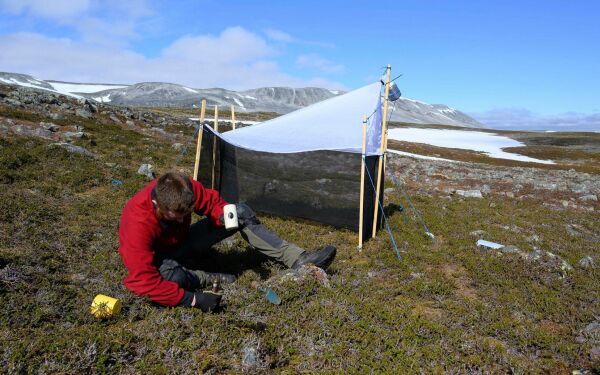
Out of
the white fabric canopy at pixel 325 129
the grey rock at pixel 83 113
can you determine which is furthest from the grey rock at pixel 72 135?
the white fabric canopy at pixel 325 129

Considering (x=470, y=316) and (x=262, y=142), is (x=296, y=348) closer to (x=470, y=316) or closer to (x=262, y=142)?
(x=470, y=316)

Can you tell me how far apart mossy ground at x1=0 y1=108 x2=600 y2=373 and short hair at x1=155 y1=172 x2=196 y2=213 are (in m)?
1.45

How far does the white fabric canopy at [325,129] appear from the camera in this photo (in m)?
10.7

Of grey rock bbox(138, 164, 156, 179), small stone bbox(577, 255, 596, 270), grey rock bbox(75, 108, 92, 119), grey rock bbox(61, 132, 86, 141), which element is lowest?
small stone bbox(577, 255, 596, 270)

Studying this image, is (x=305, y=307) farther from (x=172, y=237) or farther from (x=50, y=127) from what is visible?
(x=50, y=127)

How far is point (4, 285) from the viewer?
18.6 ft

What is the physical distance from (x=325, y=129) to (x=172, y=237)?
673 cm

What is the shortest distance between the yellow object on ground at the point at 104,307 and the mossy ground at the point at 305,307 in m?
0.11

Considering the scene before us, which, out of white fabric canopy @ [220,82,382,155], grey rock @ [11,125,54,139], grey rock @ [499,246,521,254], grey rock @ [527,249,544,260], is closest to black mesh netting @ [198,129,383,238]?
white fabric canopy @ [220,82,382,155]

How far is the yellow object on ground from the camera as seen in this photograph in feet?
17.2

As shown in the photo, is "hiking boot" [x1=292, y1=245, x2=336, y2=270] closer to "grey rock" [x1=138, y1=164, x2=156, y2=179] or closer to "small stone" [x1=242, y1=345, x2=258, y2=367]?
"small stone" [x1=242, y1=345, x2=258, y2=367]

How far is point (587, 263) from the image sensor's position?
905 centimetres

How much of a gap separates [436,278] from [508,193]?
13.5m

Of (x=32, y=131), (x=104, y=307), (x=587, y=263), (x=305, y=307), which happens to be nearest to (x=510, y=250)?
(x=587, y=263)
